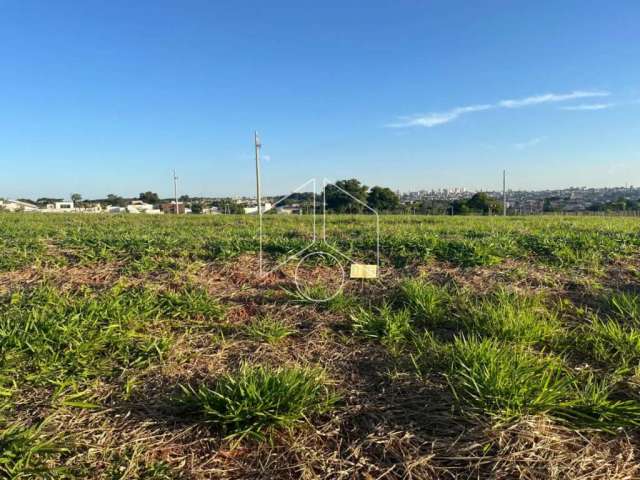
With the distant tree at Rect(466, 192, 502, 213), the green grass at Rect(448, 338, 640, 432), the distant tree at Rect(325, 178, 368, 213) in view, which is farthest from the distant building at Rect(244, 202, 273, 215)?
the distant tree at Rect(466, 192, 502, 213)

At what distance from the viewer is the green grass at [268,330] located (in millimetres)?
2705

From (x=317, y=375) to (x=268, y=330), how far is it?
0.72 m

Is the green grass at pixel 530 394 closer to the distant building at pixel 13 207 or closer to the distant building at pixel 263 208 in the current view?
the distant building at pixel 263 208

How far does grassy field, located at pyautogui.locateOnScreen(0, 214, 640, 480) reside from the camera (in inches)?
65.4

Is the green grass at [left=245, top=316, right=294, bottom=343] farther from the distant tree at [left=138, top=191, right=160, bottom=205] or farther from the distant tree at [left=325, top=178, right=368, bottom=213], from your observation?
the distant tree at [left=138, top=191, right=160, bottom=205]

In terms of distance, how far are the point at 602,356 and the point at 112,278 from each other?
4130 mm

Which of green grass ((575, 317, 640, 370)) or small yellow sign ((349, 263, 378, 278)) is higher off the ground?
small yellow sign ((349, 263, 378, 278))

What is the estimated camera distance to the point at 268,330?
2.79 metres

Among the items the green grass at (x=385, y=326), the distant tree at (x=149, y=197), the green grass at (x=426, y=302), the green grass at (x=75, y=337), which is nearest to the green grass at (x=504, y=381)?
the green grass at (x=385, y=326)

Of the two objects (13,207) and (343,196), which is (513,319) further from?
(13,207)

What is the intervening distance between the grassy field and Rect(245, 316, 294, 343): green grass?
0.6 inches

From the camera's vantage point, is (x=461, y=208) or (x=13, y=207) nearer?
(x=13, y=207)

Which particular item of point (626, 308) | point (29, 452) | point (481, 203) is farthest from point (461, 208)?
point (29, 452)

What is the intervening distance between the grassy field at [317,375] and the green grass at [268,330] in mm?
16
